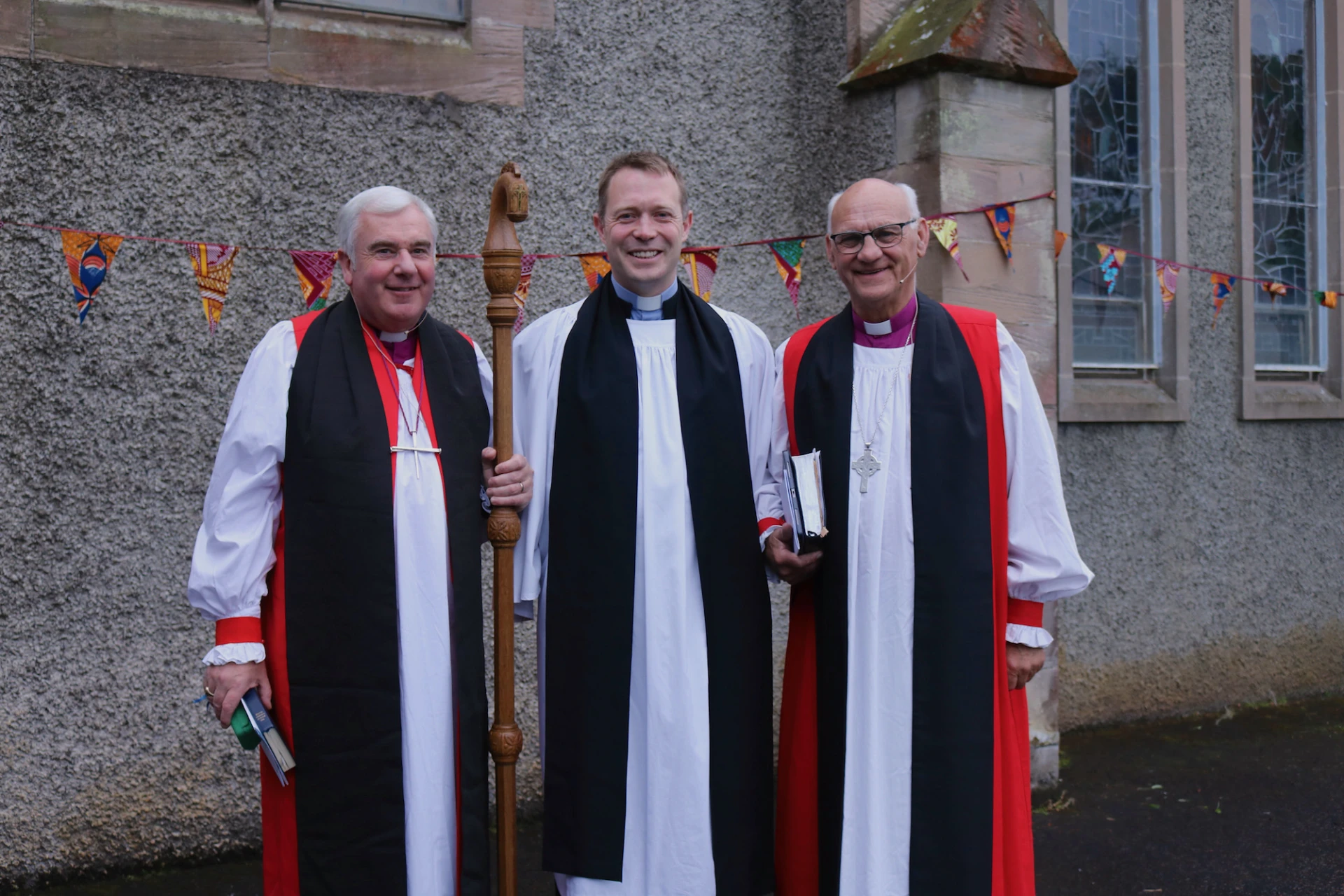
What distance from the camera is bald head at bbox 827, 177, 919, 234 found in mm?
3104

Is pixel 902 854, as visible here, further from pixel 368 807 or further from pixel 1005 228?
pixel 1005 228

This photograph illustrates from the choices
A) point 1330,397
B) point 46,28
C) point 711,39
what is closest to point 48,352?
point 46,28

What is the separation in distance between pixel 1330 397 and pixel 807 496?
592cm

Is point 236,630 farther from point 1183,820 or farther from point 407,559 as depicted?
point 1183,820

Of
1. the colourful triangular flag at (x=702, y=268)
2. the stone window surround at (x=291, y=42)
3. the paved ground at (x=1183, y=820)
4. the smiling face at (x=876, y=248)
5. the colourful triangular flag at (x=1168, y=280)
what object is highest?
the stone window surround at (x=291, y=42)

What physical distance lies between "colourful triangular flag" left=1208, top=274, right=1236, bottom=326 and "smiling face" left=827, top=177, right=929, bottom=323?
437 cm

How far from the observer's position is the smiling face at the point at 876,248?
311 cm

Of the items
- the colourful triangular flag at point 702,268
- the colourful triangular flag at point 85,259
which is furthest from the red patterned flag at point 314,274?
the colourful triangular flag at point 702,268

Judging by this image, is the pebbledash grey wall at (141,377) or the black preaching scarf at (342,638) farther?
the pebbledash grey wall at (141,377)

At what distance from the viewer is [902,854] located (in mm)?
3059

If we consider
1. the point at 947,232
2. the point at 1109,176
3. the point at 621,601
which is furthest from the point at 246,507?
the point at 1109,176

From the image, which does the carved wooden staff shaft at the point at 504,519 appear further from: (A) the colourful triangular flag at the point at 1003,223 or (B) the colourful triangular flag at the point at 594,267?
(A) the colourful triangular flag at the point at 1003,223

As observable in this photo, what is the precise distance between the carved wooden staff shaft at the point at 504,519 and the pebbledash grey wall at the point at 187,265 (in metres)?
1.85

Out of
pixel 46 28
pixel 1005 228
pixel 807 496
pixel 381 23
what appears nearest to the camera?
pixel 807 496
